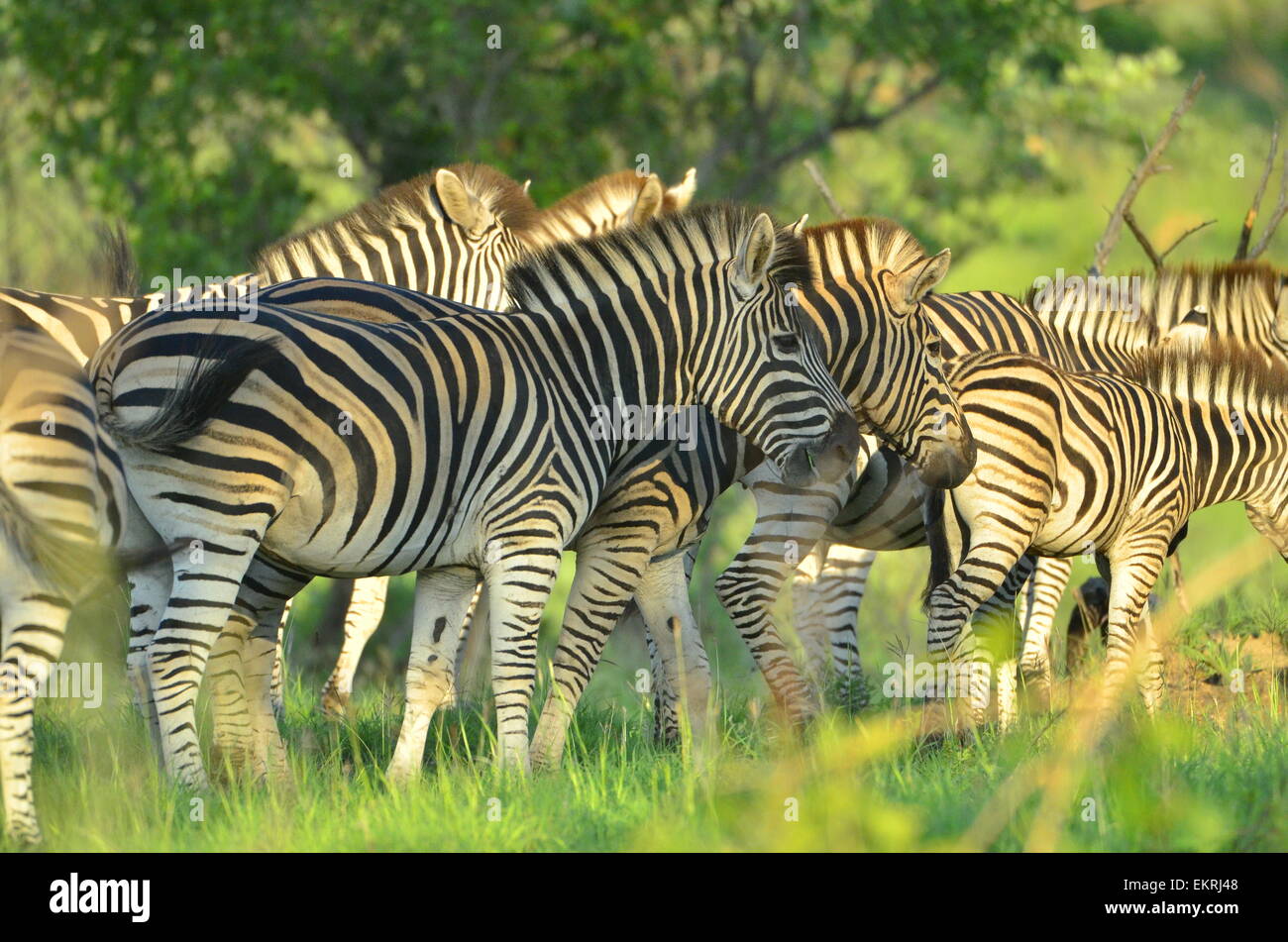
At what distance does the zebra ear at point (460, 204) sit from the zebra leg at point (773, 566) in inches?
118

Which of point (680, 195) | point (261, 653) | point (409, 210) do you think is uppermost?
point (680, 195)

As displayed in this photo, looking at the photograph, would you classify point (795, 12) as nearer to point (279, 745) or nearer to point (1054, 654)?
point (1054, 654)

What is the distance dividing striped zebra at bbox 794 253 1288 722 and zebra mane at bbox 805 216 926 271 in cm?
103

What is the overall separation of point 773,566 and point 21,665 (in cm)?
367

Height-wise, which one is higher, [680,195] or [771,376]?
[680,195]

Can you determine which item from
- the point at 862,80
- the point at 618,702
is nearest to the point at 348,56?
the point at 862,80

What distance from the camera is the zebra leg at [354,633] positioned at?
8711mm

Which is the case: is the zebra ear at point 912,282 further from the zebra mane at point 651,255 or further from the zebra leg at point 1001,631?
the zebra leg at point 1001,631

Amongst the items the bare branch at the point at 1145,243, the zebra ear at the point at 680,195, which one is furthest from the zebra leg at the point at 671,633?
the bare branch at the point at 1145,243

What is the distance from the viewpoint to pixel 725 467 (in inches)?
295

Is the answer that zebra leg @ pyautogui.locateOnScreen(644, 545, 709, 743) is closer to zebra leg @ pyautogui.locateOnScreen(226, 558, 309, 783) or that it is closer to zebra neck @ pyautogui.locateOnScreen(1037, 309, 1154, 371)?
zebra leg @ pyautogui.locateOnScreen(226, 558, 309, 783)

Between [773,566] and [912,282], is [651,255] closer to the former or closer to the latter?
[912,282]
